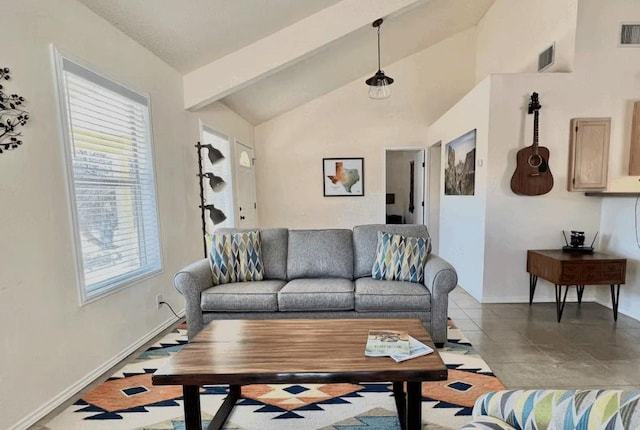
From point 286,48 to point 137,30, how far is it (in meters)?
1.44

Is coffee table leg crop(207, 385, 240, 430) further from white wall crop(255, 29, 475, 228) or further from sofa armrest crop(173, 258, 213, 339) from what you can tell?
white wall crop(255, 29, 475, 228)

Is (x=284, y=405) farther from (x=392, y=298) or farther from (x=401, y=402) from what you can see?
(x=392, y=298)

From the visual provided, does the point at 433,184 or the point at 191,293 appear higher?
the point at 433,184

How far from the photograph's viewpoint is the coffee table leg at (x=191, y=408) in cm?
145

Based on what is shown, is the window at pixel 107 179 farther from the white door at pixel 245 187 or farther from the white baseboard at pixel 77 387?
the white door at pixel 245 187

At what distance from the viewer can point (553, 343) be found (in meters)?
2.50

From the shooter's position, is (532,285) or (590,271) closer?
(590,271)

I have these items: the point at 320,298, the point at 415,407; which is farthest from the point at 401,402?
the point at 320,298

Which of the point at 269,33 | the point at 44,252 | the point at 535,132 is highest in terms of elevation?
the point at 269,33

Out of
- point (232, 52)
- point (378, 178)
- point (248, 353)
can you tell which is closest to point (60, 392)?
point (248, 353)

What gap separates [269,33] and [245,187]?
267cm

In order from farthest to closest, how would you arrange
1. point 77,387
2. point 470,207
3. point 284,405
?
1. point 470,207
2. point 77,387
3. point 284,405

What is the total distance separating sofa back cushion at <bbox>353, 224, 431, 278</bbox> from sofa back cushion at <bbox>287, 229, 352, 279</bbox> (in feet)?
0.18

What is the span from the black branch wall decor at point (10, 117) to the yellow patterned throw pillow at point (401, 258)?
2469mm
